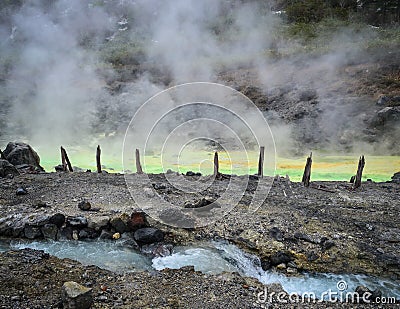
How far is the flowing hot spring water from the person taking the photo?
6.35m

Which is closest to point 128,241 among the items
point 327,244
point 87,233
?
point 87,233

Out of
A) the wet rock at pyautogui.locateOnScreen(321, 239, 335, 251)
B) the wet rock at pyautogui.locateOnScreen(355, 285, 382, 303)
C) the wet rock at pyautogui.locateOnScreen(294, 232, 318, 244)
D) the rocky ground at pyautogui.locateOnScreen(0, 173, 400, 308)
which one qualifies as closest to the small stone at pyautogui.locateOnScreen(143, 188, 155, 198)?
the rocky ground at pyautogui.locateOnScreen(0, 173, 400, 308)

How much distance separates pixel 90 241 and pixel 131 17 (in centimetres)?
2678

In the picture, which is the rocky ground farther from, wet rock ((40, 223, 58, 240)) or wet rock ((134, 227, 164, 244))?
wet rock ((134, 227, 164, 244))

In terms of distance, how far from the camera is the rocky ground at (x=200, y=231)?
5574mm

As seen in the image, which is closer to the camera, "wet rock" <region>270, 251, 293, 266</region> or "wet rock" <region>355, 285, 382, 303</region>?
"wet rock" <region>355, 285, 382, 303</region>

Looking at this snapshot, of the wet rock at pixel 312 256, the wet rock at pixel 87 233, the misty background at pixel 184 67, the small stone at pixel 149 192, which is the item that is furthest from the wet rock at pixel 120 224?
the misty background at pixel 184 67

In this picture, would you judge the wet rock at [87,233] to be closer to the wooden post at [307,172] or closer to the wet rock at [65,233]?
the wet rock at [65,233]

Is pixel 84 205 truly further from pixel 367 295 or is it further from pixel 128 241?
pixel 367 295

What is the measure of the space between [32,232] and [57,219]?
1.80 feet

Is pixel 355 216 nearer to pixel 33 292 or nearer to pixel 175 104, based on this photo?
pixel 33 292

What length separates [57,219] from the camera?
781 centimetres

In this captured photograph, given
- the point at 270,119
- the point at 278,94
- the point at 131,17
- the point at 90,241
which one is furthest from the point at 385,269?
the point at 131,17

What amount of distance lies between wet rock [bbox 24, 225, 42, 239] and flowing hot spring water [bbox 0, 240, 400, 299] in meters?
0.17
